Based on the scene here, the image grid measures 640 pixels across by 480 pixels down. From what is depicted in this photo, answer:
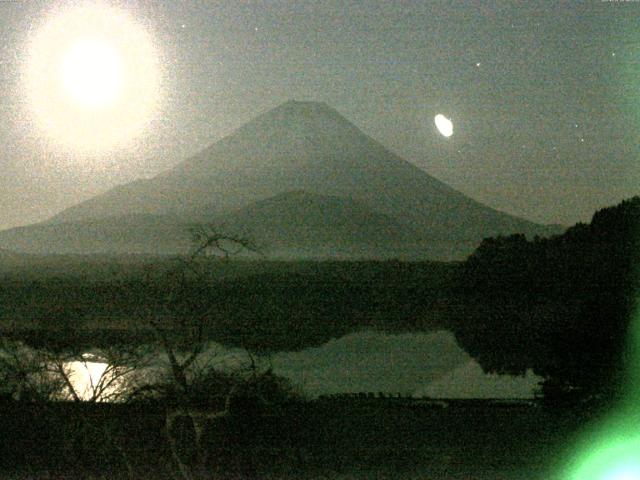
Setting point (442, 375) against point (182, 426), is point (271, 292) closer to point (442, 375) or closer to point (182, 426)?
point (442, 375)

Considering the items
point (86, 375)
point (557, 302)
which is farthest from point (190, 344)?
point (557, 302)

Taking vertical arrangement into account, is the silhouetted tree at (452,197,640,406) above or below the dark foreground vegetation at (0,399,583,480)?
above

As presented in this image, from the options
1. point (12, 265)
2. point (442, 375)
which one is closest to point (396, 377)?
point (442, 375)

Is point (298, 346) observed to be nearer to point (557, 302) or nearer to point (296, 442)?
point (296, 442)

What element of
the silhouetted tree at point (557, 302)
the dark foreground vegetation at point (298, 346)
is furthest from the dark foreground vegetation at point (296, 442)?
the silhouetted tree at point (557, 302)

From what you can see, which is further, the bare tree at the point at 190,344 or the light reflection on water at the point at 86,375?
the light reflection on water at the point at 86,375

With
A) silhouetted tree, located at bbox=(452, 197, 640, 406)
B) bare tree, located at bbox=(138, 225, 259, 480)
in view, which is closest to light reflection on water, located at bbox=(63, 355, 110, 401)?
bare tree, located at bbox=(138, 225, 259, 480)

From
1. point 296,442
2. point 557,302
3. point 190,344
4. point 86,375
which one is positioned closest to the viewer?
point 190,344

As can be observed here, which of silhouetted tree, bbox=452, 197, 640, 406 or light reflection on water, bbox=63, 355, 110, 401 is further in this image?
silhouetted tree, bbox=452, 197, 640, 406

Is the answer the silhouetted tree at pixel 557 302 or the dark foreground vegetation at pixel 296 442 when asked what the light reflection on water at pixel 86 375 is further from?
the silhouetted tree at pixel 557 302

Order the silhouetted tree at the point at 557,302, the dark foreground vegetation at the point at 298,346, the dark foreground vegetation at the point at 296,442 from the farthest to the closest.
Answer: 1. the silhouetted tree at the point at 557,302
2. the dark foreground vegetation at the point at 296,442
3. the dark foreground vegetation at the point at 298,346

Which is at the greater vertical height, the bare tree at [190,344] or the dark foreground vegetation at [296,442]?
the bare tree at [190,344]

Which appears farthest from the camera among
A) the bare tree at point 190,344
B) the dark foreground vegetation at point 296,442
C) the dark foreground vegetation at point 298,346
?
the dark foreground vegetation at point 296,442

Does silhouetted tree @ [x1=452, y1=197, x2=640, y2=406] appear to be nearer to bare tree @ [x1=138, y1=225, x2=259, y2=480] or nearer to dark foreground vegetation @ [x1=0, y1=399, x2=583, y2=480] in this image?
dark foreground vegetation @ [x1=0, y1=399, x2=583, y2=480]
